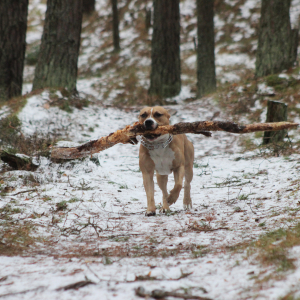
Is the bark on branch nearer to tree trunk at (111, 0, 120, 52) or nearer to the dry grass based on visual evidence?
the dry grass

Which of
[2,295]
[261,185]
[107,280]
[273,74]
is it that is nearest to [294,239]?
[107,280]

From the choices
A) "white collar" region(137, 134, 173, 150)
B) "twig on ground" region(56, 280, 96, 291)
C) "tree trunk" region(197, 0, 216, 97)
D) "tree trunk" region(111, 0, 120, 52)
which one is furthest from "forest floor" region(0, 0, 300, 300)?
"tree trunk" region(111, 0, 120, 52)

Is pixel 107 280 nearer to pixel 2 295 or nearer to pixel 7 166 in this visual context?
pixel 2 295

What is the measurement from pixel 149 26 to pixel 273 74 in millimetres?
15263

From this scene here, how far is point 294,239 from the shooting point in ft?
9.25

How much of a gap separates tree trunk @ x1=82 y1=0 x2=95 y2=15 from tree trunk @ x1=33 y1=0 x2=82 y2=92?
20.4m

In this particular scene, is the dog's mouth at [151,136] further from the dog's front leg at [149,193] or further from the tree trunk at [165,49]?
the tree trunk at [165,49]

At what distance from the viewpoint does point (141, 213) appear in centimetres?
517

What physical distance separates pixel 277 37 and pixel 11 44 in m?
8.84

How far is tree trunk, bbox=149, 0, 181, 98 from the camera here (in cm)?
1411

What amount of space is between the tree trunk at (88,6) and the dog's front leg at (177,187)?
28.3m

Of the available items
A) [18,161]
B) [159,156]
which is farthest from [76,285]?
[18,161]

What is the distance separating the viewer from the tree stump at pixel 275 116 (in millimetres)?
8492

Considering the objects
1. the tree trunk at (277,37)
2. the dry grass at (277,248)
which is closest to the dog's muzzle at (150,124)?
the dry grass at (277,248)
